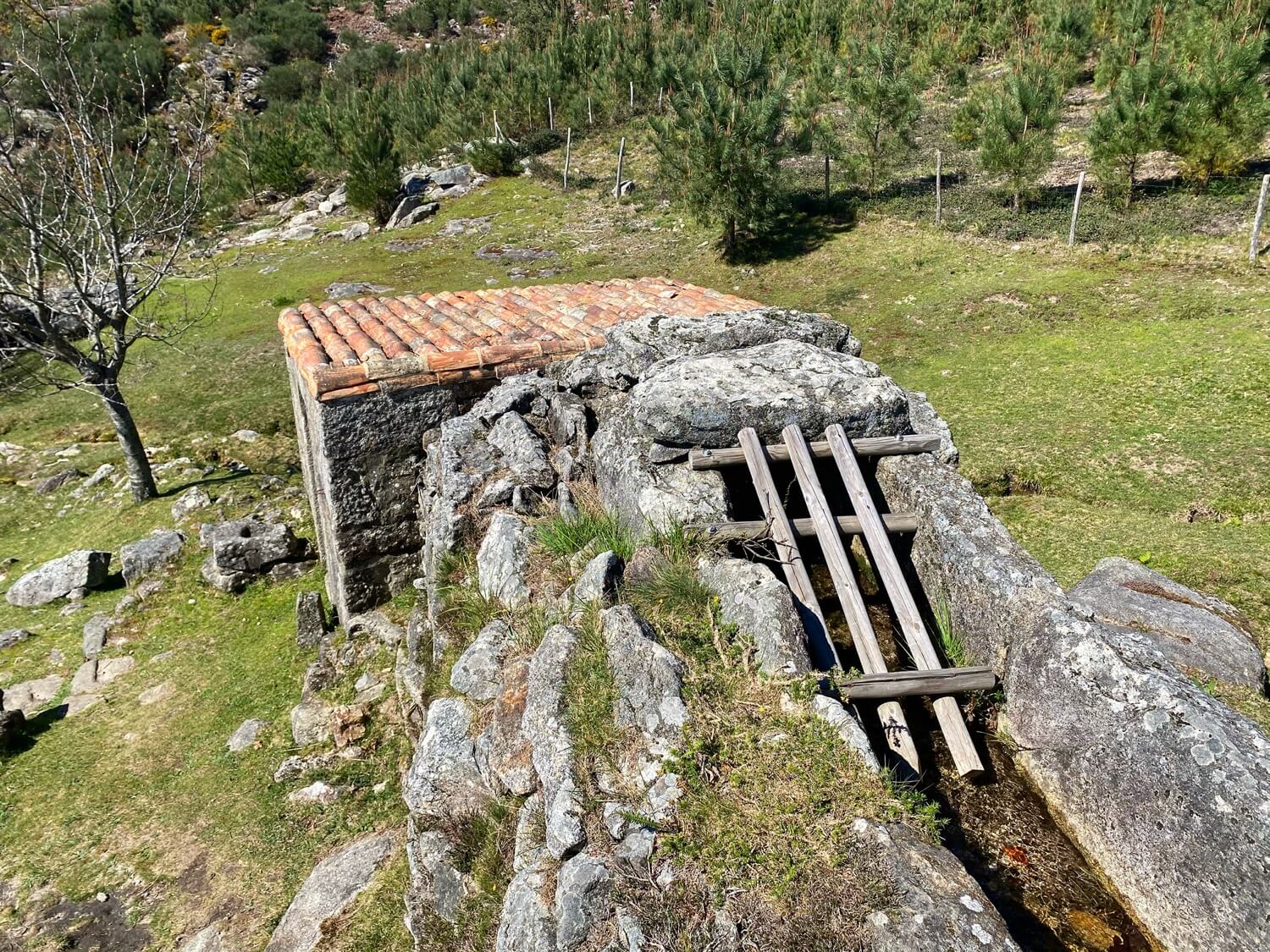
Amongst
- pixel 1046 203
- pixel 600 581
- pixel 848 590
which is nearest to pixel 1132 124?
pixel 1046 203

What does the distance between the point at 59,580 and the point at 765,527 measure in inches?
421

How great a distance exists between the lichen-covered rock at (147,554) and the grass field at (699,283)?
0.41m

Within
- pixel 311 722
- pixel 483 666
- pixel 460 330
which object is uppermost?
pixel 460 330

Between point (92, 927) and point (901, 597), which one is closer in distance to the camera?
point (901, 597)

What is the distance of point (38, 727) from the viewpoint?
26.8ft

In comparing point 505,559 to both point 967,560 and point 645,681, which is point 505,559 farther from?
point 967,560

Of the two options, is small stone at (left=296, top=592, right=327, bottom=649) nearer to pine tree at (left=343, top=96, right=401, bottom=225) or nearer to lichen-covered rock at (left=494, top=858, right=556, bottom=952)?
lichen-covered rock at (left=494, top=858, right=556, bottom=952)

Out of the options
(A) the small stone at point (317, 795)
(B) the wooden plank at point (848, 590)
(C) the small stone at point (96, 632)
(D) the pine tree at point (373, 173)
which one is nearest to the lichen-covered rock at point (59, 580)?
(C) the small stone at point (96, 632)

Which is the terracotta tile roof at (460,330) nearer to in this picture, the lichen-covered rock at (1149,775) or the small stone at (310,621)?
the small stone at (310,621)

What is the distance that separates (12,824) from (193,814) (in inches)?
70.3

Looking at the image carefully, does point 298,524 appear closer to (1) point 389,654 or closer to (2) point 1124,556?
(1) point 389,654

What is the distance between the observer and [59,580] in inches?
418

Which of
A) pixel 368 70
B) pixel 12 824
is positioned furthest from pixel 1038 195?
pixel 368 70

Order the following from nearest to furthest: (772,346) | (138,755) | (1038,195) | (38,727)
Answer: (772,346), (138,755), (38,727), (1038,195)
